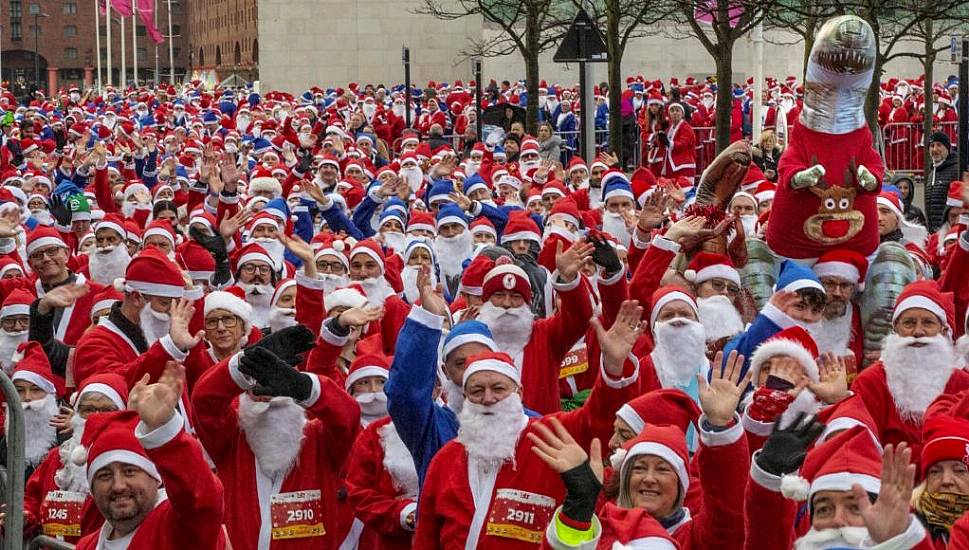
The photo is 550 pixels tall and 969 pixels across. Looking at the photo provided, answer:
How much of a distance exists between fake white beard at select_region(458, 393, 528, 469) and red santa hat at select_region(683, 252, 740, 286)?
9.02 ft


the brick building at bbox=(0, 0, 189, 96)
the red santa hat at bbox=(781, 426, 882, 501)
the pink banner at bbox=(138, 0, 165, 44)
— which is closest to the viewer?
the red santa hat at bbox=(781, 426, 882, 501)

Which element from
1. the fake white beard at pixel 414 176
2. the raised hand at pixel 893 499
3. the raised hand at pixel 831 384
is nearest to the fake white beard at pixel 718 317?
the raised hand at pixel 831 384

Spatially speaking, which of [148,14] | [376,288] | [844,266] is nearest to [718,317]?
[844,266]

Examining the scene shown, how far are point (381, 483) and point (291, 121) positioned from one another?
87.9 feet

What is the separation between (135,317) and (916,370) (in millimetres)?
4222

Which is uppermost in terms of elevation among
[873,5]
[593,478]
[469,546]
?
[873,5]

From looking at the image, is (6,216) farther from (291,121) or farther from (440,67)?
(440,67)

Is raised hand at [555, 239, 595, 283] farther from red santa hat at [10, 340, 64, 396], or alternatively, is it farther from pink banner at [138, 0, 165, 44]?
pink banner at [138, 0, 165, 44]

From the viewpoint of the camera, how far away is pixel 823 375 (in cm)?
679

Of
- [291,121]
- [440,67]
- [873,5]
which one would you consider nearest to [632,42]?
[440,67]

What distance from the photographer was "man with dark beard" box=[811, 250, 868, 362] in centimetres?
875

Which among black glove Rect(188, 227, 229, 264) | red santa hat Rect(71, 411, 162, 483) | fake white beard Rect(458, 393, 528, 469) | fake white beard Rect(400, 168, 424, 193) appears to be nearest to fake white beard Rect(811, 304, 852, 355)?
fake white beard Rect(458, 393, 528, 469)

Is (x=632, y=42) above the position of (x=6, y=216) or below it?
above

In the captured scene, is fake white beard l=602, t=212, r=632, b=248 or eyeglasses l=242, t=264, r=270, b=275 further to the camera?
fake white beard l=602, t=212, r=632, b=248
